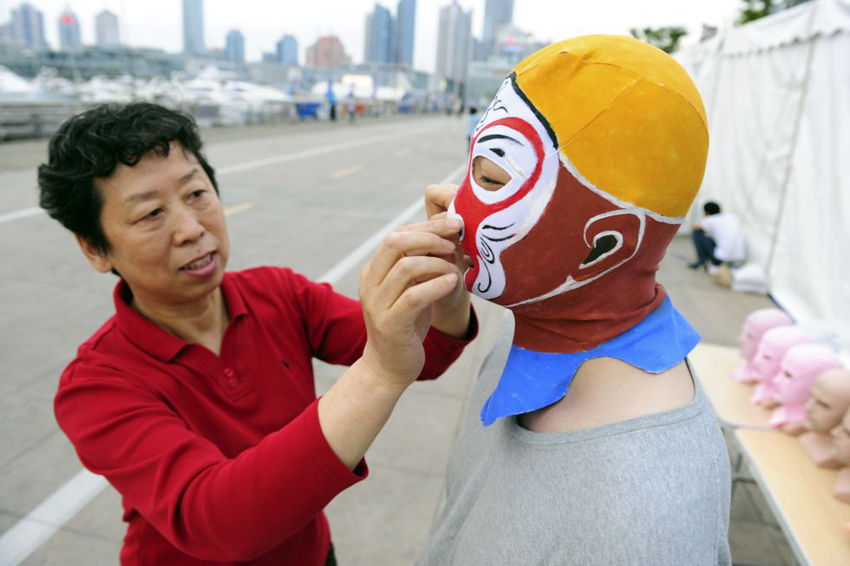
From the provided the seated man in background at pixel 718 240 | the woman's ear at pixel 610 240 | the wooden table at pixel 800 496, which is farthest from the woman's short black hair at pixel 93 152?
the seated man in background at pixel 718 240

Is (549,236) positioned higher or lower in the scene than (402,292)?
higher

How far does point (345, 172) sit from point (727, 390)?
1215cm

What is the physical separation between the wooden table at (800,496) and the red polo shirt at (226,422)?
165cm

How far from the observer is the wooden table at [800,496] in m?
2.19

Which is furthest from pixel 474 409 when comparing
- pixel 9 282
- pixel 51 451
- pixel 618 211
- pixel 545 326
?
pixel 9 282

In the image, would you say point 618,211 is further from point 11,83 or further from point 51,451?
point 11,83

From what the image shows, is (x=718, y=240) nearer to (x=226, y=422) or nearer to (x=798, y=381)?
(x=798, y=381)

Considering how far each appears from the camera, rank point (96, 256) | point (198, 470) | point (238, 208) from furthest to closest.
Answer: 1. point (238, 208)
2. point (96, 256)
3. point (198, 470)

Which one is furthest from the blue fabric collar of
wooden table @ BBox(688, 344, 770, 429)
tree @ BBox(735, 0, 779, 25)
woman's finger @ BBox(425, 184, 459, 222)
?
tree @ BBox(735, 0, 779, 25)

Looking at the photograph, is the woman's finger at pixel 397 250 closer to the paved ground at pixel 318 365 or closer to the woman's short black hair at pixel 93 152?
the woman's short black hair at pixel 93 152

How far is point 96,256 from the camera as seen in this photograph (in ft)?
5.58

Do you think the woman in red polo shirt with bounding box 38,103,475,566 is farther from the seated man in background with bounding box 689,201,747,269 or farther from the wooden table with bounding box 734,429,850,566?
the seated man in background with bounding box 689,201,747,269

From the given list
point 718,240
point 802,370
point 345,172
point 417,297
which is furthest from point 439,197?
point 345,172

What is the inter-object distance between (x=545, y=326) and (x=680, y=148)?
37 cm
